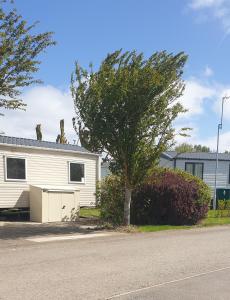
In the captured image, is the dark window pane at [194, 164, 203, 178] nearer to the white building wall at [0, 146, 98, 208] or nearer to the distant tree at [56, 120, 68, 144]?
the distant tree at [56, 120, 68, 144]

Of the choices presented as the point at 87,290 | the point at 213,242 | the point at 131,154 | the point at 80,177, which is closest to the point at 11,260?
the point at 87,290

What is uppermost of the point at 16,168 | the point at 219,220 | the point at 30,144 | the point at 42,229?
the point at 30,144

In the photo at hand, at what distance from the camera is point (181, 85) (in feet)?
56.1

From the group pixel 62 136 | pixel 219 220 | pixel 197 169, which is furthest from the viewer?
pixel 197 169

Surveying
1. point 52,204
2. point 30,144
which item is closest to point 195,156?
point 30,144

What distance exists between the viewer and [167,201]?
19344mm

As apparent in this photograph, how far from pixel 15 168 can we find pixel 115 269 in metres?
11.4

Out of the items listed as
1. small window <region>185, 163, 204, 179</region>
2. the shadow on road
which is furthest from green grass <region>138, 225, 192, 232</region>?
small window <region>185, 163, 204, 179</region>

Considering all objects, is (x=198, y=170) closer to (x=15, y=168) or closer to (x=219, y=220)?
(x=219, y=220)

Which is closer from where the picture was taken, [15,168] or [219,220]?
[15,168]

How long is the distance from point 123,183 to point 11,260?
908 centimetres

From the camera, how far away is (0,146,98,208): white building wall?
19344 millimetres

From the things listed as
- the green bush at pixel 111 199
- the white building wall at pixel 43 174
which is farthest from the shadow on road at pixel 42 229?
the white building wall at pixel 43 174

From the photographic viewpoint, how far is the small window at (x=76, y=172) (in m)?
22.3
